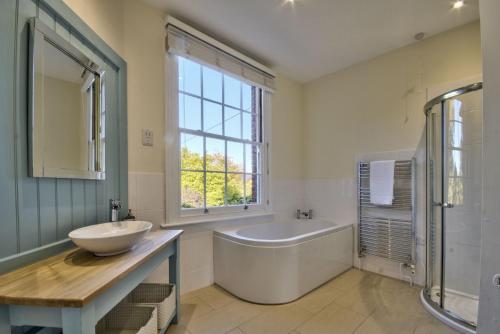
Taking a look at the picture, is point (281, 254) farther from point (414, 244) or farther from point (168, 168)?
point (414, 244)

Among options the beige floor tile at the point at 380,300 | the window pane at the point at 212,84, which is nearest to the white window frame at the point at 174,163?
the window pane at the point at 212,84

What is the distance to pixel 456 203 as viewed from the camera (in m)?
1.92

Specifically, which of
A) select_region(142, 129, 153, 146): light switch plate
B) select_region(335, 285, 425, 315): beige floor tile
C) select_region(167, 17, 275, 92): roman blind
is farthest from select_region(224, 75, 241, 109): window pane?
select_region(335, 285, 425, 315): beige floor tile

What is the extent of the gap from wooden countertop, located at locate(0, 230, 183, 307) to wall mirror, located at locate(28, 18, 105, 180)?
41cm

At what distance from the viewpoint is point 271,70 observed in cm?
286

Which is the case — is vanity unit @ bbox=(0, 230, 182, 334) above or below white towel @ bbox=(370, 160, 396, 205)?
below

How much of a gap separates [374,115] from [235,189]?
1867mm

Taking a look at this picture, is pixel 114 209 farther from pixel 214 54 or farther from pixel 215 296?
pixel 214 54

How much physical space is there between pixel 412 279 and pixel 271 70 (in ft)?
9.20

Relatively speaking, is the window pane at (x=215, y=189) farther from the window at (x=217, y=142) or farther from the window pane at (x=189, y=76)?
the window pane at (x=189, y=76)

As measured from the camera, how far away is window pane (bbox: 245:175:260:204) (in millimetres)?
2750

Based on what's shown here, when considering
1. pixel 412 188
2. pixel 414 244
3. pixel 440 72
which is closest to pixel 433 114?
pixel 440 72

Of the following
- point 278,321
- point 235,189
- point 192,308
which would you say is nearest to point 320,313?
point 278,321

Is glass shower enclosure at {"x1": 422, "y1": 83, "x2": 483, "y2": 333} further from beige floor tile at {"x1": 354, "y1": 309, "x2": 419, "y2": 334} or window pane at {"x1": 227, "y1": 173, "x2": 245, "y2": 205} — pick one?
window pane at {"x1": 227, "y1": 173, "x2": 245, "y2": 205}
